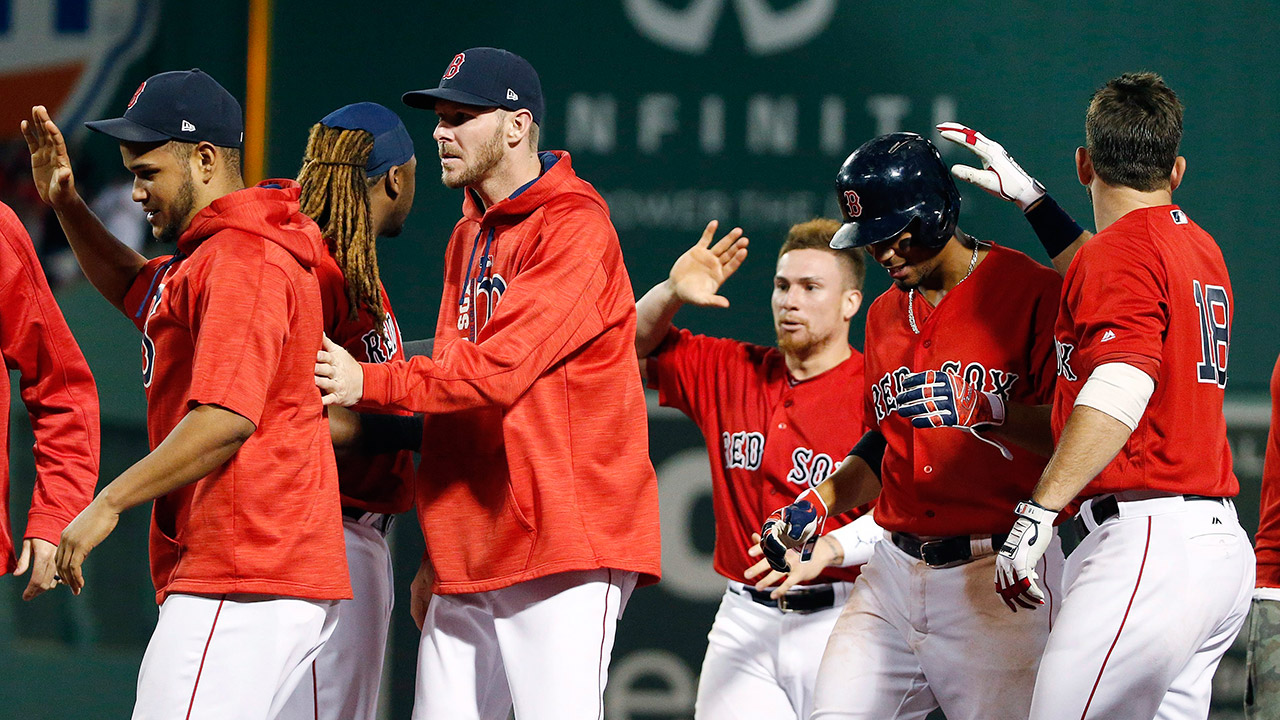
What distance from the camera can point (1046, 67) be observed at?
4719mm

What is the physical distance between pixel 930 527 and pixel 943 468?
0.14 m

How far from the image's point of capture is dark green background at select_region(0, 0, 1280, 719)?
468 cm

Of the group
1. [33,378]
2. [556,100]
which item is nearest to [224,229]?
[33,378]

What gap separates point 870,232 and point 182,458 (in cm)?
153

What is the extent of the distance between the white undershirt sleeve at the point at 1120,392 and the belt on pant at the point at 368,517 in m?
1.67

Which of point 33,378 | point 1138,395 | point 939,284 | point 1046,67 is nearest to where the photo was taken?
point 1138,395

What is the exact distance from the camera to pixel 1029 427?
276 cm

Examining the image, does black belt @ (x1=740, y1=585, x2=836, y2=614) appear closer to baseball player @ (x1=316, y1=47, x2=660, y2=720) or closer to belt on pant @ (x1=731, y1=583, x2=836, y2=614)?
belt on pant @ (x1=731, y1=583, x2=836, y2=614)

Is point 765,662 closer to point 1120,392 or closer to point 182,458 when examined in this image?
point 1120,392

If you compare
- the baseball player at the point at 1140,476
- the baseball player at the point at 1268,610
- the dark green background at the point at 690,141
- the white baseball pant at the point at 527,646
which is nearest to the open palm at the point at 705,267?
→ the white baseball pant at the point at 527,646

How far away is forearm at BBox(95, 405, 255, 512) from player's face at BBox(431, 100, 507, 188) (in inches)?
32.3

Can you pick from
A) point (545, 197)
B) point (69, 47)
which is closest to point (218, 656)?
point (545, 197)

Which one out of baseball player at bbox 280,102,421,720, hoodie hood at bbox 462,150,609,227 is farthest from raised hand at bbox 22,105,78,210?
hoodie hood at bbox 462,150,609,227

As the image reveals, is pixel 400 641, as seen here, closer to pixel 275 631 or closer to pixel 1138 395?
pixel 275 631
